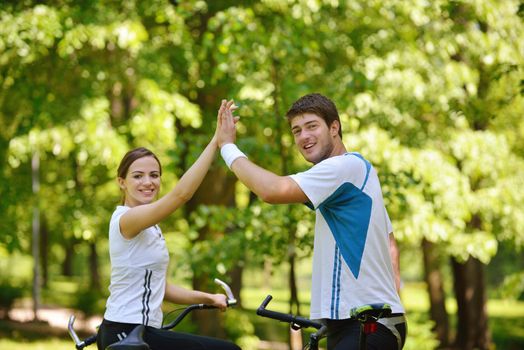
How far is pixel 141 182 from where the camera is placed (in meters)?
4.02

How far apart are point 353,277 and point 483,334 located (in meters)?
16.8

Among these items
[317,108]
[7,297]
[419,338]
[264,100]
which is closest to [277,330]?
[7,297]

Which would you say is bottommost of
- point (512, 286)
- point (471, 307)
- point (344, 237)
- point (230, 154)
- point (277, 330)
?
point (277, 330)

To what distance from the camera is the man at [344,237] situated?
340 centimetres

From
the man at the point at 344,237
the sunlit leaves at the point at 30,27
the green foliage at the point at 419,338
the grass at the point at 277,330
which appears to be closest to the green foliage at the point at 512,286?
the grass at the point at 277,330

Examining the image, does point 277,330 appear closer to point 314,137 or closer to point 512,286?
point 512,286

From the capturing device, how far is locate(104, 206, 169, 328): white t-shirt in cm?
379

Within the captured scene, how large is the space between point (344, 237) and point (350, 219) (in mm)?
84

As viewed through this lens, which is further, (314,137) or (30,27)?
(30,27)

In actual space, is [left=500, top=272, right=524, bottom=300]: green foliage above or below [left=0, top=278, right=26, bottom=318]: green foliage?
above

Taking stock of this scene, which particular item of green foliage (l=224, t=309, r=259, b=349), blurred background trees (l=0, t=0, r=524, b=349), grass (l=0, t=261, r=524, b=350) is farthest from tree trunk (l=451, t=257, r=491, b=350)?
green foliage (l=224, t=309, r=259, b=349)

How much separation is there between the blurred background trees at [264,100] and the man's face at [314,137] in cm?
396

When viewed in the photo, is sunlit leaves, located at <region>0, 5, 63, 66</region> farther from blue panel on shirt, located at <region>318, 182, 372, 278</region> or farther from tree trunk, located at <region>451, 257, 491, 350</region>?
tree trunk, located at <region>451, 257, 491, 350</region>

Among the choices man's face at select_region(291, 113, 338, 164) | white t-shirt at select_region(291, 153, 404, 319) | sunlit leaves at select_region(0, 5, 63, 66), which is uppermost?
sunlit leaves at select_region(0, 5, 63, 66)
